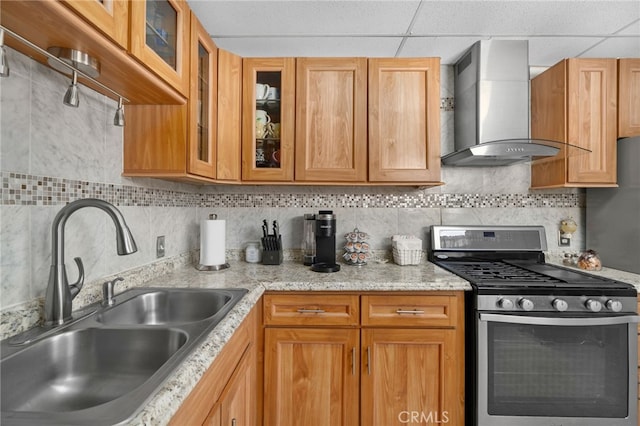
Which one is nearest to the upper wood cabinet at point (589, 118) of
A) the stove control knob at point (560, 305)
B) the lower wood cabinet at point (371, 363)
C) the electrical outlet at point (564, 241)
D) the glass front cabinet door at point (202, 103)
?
the electrical outlet at point (564, 241)

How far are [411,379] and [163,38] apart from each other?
6.12ft

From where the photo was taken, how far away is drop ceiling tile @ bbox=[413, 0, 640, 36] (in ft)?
5.00

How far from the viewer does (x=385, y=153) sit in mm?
1854

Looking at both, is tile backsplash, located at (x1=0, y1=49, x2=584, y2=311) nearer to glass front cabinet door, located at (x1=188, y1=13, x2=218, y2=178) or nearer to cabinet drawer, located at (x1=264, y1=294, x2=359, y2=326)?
glass front cabinet door, located at (x1=188, y1=13, x2=218, y2=178)

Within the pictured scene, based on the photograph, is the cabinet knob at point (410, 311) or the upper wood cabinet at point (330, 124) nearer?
the cabinet knob at point (410, 311)

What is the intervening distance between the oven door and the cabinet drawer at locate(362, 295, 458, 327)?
0.15m

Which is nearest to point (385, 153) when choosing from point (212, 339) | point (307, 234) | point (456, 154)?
point (456, 154)

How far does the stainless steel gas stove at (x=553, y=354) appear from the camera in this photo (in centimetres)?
148

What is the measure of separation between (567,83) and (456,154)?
79 centimetres

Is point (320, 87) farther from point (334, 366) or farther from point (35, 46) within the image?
point (334, 366)

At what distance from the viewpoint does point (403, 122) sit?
1.85 metres

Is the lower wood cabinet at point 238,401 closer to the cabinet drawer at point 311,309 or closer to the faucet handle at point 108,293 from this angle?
the cabinet drawer at point 311,309

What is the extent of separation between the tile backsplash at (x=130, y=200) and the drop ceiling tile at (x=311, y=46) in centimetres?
59

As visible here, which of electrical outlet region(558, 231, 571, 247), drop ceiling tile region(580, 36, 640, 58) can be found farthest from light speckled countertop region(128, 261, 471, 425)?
drop ceiling tile region(580, 36, 640, 58)
